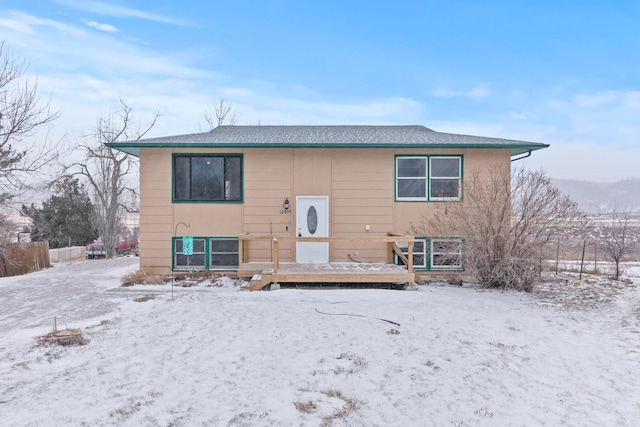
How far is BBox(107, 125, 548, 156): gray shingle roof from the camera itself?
9.89 m

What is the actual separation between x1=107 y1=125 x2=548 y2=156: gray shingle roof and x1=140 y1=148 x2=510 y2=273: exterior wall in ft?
0.95

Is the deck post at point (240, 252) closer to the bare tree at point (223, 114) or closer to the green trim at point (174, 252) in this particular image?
the green trim at point (174, 252)

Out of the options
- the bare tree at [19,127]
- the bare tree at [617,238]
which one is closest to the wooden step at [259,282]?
the bare tree at [617,238]

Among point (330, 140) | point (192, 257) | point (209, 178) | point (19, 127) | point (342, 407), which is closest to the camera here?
point (342, 407)

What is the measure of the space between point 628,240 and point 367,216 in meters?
8.12

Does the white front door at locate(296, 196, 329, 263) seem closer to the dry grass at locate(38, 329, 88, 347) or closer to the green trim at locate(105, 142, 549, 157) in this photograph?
the green trim at locate(105, 142, 549, 157)

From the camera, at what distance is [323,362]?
4.28 meters

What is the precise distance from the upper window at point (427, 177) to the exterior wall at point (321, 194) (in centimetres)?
18

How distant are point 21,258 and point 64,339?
1074 centimetres

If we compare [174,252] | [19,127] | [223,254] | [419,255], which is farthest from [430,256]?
[19,127]

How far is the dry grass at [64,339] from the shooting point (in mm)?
4883

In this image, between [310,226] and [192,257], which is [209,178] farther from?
[310,226]

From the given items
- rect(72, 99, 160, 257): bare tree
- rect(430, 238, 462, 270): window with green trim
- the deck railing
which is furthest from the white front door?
rect(72, 99, 160, 257): bare tree

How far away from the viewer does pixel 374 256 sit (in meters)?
10.3
